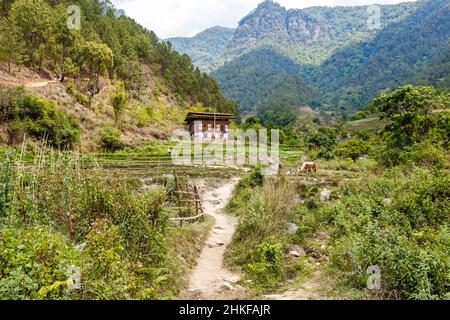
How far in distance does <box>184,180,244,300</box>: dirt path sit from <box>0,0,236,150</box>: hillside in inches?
746

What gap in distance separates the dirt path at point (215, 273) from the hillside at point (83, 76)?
18948mm

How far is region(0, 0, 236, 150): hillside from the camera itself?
30586mm

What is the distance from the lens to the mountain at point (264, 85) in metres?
121

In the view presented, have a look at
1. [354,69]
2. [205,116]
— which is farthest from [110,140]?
[354,69]

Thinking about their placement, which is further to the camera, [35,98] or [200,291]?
[35,98]

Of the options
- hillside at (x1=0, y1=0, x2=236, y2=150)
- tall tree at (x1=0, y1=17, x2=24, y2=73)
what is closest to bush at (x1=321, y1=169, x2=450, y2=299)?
hillside at (x1=0, y1=0, x2=236, y2=150)

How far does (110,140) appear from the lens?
98.3 feet

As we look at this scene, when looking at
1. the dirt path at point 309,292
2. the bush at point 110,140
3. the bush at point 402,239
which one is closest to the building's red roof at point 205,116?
the bush at point 110,140

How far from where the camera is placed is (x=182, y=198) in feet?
38.1

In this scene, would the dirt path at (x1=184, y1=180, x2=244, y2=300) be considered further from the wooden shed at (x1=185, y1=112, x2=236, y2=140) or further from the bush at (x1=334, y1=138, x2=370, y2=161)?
the wooden shed at (x1=185, y1=112, x2=236, y2=140)
